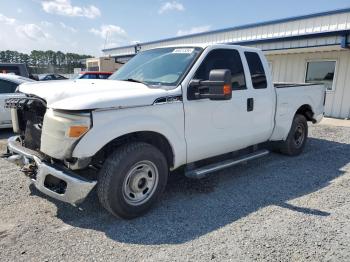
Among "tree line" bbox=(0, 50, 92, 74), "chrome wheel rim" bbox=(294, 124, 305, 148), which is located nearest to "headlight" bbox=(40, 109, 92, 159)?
"chrome wheel rim" bbox=(294, 124, 305, 148)

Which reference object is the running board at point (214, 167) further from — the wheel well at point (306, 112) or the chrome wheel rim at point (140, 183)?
the wheel well at point (306, 112)

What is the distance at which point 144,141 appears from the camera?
3842 millimetres

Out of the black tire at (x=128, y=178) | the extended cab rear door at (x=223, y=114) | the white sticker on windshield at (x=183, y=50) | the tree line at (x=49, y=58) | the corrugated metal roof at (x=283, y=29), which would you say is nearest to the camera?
the black tire at (x=128, y=178)

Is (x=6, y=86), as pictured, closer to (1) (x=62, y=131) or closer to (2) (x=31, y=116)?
(2) (x=31, y=116)

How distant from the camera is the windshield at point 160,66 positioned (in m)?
4.08

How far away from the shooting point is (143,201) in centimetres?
370

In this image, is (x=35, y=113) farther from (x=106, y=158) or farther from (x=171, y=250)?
(x=171, y=250)

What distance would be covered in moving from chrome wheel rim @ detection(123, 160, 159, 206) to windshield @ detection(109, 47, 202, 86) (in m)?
1.09

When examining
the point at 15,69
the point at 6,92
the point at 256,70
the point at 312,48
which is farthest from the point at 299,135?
the point at 15,69

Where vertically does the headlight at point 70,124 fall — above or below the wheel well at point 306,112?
above

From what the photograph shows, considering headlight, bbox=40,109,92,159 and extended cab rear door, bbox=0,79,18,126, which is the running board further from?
extended cab rear door, bbox=0,79,18,126

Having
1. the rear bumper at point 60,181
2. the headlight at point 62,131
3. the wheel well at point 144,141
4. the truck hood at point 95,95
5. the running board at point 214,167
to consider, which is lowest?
the running board at point 214,167

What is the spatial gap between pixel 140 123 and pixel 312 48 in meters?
9.92

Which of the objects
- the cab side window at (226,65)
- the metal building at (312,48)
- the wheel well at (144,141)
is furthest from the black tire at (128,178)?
the metal building at (312,48)
